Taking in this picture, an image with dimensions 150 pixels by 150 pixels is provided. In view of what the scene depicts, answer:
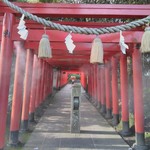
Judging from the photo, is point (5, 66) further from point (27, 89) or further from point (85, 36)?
point (27, 89)

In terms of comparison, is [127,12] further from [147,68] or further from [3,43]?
[147,68]

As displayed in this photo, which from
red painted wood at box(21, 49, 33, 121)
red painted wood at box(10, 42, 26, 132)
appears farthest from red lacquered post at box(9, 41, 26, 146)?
red painted wood at box(21, 49, 33, 121)

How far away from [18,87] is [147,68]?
4.98 meters

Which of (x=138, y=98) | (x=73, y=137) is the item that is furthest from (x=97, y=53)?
(x=73, y=137)

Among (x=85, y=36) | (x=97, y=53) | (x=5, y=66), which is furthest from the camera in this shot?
(x=85, y=36)

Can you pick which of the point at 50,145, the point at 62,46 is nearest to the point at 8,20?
the point at 62,46

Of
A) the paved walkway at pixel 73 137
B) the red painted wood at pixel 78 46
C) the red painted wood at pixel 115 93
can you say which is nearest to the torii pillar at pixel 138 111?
the paved walkway at pixel 73 137

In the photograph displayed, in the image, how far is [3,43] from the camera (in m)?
4.42

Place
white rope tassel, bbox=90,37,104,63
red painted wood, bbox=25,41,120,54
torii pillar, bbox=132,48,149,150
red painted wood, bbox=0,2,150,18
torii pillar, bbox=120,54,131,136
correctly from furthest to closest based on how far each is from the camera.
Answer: torii pillar, bbox=120,54,131,136, red painted wood, bbox=25,41,120,54, torii pillar, bbox=132,48,149,150, red painted wood, bbox=0,2,150,18, white rope tassel, bbox=90,37,104,63

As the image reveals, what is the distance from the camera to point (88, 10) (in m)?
4.19

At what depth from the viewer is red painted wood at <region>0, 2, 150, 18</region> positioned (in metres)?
4.19

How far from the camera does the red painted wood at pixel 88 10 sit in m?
4.19

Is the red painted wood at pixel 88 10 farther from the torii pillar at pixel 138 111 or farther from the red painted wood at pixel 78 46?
the red painted wood at pixel 78 46

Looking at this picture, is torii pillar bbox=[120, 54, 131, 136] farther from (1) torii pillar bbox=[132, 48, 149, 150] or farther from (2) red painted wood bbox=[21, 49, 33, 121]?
(2) red painted wood bbox=[21, 49, 33, 121]
